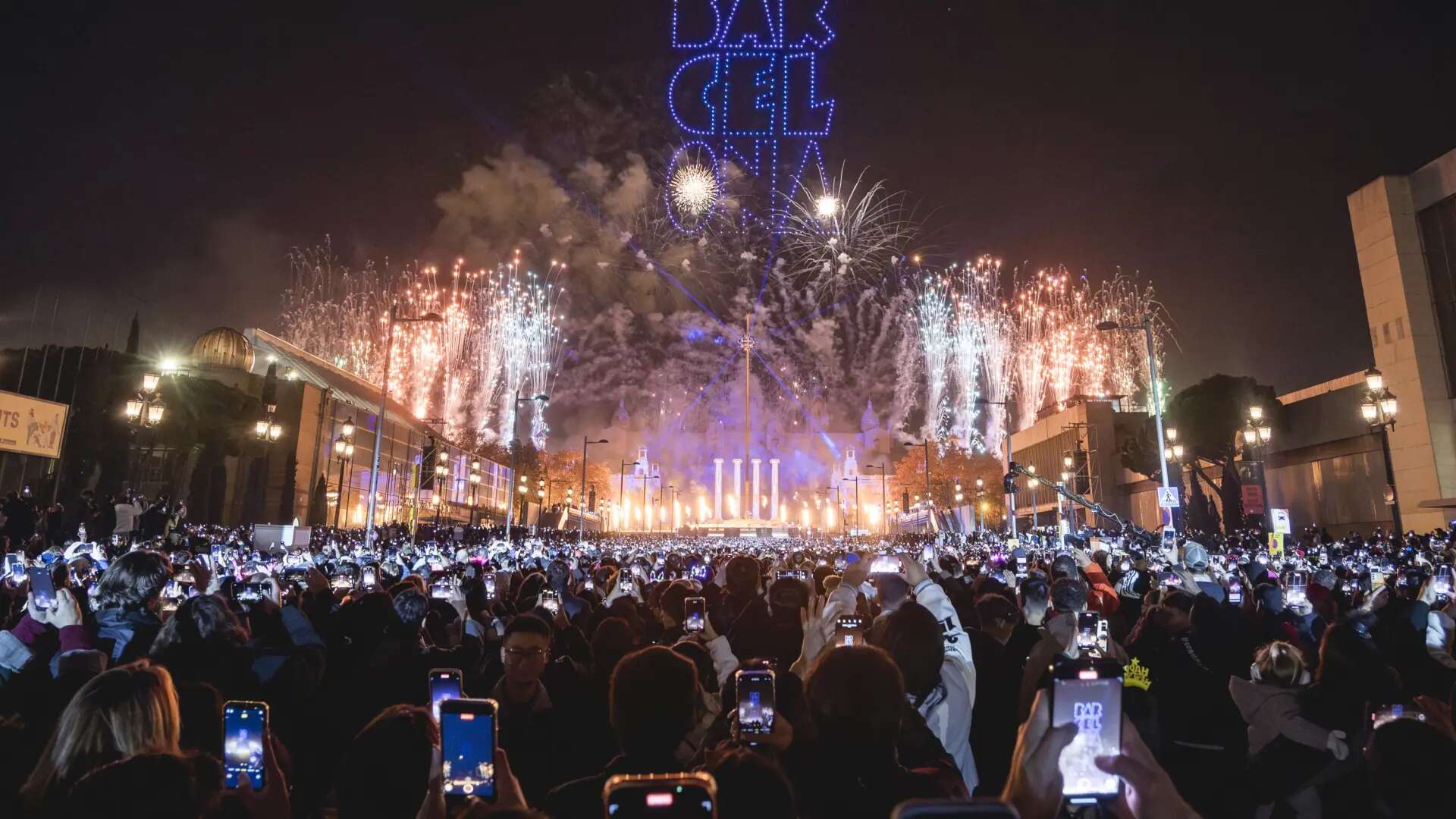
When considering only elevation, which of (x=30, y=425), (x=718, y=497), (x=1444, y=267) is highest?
(x=1444, y=267)

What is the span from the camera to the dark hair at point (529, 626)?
5.17 m

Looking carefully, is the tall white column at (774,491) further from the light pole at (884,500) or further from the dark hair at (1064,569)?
the dark hair at (1064,569)

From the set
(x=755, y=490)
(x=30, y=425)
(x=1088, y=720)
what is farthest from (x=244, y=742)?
(x=755, y=490)

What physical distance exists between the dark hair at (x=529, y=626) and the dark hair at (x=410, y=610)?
43.9 inches

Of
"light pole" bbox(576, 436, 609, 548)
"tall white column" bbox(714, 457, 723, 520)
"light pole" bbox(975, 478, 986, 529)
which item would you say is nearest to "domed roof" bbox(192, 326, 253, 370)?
"light pole" bbox(576, 436, 609, 548)

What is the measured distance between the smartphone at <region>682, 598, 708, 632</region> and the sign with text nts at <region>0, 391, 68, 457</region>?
126 feet

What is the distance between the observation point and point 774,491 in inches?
6058

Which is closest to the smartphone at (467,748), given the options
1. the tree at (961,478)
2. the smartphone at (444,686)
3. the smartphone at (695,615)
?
the smartphone at (444,686)

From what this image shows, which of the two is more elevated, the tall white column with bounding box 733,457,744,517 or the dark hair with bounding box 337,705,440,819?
the tall white column with bounding box 733,457,744,517

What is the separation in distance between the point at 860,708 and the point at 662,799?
133cm

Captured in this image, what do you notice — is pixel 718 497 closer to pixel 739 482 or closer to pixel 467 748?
pixel 739 482

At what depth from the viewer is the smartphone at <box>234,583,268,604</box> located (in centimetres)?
813

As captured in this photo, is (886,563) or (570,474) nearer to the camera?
(886,563)

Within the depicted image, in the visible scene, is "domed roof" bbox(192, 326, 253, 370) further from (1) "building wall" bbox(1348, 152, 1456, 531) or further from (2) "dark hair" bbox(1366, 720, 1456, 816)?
(1) "building wall" bbox(1348, 152, 1456, 531)
